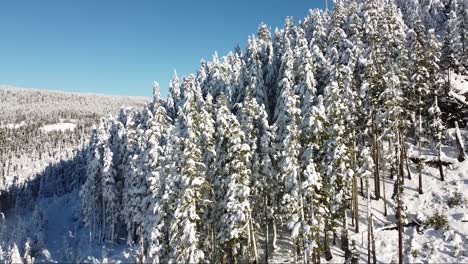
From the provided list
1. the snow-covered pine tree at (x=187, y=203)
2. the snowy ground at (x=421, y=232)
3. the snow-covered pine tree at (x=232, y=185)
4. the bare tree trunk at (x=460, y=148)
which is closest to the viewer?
the snow-covered pine tree at (x=187, y=203)

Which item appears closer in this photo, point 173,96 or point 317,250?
point 317,250

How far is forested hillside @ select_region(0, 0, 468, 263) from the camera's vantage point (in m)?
32.4

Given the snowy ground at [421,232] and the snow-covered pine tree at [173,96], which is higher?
the snow-covered pine tree at [173,96]

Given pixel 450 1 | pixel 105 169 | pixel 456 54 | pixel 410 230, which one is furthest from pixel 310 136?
pixel 450 1

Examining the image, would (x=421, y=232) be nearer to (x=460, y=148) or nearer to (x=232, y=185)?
(x=460, y=148)

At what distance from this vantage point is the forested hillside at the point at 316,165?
3238 cm

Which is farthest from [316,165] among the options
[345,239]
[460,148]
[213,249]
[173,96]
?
[173,96]

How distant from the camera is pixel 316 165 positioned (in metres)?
33.5

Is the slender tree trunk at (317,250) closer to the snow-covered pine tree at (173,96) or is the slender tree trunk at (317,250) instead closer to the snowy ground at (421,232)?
the snowy ground at (421,232)

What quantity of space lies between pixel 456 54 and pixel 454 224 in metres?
35.0

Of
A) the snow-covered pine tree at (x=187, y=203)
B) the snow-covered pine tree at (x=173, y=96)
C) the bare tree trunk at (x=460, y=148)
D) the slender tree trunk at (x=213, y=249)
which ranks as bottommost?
the slender tree trunk at (x=213, y=249)

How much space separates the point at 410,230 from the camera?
3825cm

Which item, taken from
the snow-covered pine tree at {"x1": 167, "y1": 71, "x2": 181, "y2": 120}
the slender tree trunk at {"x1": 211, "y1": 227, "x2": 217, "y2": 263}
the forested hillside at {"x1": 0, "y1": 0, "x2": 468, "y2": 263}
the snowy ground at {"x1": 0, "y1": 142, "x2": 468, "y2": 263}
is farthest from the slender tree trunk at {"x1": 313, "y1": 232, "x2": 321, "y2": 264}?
the snow-covered pine tree at {"x1": 167, "y1": 71, "x2": 181, "y2": 120}

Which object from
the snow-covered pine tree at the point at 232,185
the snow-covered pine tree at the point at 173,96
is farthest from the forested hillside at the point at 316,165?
the snow-covered pine tree at the point at 173,96
